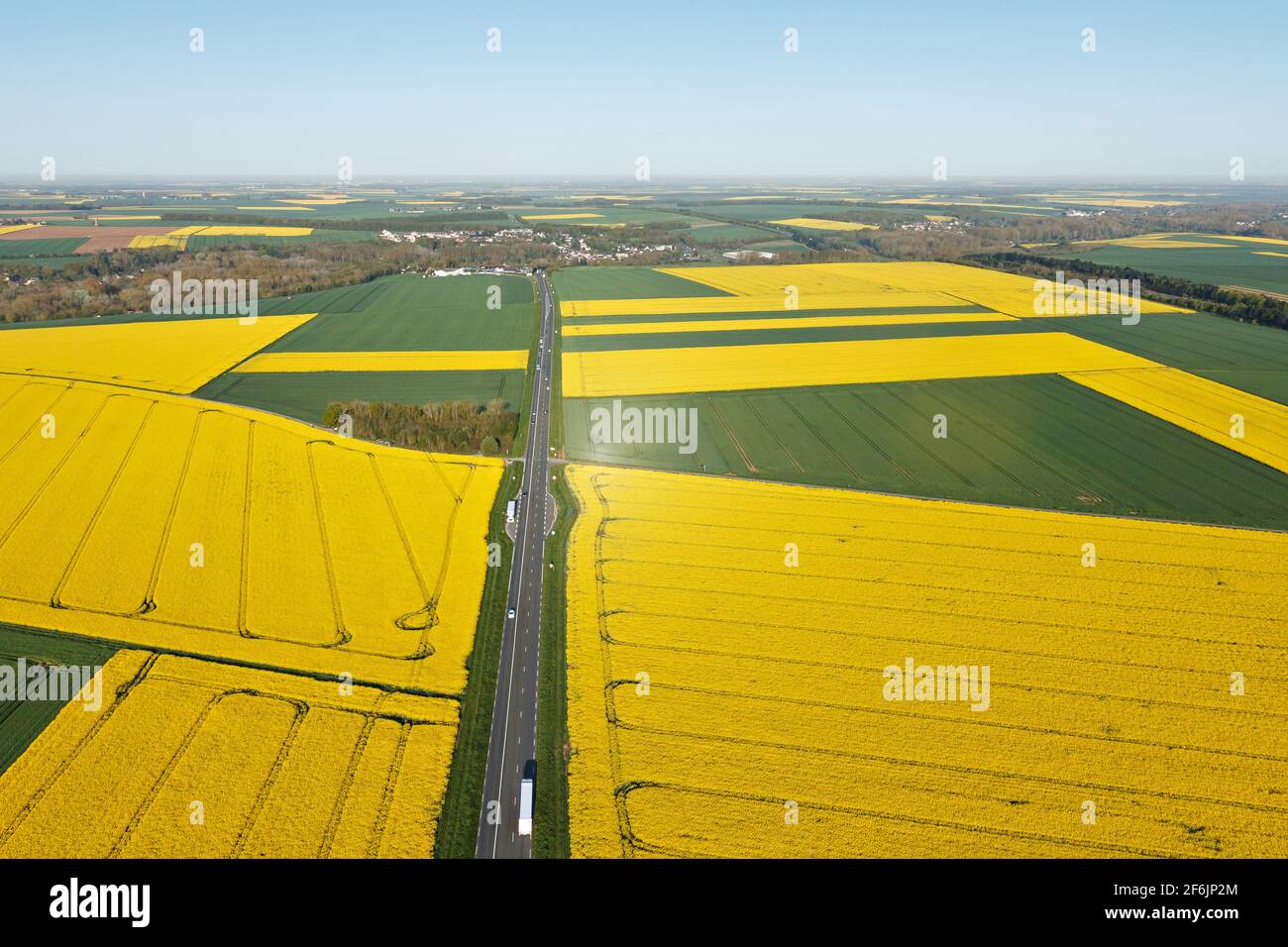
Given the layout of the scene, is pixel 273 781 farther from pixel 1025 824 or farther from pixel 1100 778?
pixel 1100 778

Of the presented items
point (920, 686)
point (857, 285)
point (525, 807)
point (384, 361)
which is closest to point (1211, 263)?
point (857, 285)

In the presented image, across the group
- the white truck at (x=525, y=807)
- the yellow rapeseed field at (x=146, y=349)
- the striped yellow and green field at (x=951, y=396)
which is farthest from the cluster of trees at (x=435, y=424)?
the white truck at (x=525, y=807)

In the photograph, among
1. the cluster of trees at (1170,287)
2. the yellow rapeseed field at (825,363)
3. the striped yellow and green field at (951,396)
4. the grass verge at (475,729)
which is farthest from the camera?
the cluster of trees at (1170,287)

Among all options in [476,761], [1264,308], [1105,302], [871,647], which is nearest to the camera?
[476,761]

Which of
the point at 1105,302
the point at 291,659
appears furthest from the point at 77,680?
the point at 1105,302

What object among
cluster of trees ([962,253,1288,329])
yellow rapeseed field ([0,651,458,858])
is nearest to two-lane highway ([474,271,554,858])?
yellow rapeseed field ([0,651,458,858])

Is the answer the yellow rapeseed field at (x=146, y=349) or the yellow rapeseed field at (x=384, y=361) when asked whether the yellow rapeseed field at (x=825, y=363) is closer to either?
the yellow rapeseed field at (x=384, y=361)
